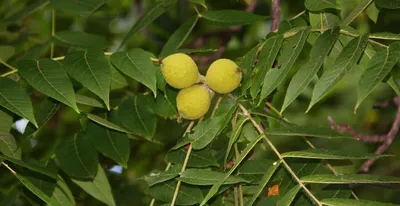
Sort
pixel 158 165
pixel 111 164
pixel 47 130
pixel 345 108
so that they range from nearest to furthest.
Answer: pixel 111 164
pixel 47 130
pixel 158 165
pixel 345 108

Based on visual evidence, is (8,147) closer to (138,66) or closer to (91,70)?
(91,70)

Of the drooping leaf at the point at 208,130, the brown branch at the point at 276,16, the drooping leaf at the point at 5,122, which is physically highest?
the brown branch at the point at 276,16

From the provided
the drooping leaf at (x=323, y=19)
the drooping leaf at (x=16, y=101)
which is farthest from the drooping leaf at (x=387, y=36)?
the drooping leaf at (x=16, y=101)

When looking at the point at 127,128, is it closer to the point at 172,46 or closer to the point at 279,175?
the point at 172,46

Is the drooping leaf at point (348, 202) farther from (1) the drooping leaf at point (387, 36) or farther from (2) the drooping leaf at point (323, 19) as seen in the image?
(2) the drooping leaf at point (323, 19)

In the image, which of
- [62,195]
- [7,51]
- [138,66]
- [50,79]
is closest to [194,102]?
[138,66]

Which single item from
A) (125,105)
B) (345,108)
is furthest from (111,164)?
(345,108)

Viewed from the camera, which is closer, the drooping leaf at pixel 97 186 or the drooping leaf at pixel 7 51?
the drooping leaf at pixel 97 186
